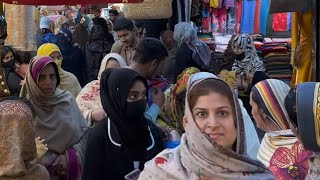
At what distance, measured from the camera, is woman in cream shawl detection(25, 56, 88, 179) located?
4.18 metres

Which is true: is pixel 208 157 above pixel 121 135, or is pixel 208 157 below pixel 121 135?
above

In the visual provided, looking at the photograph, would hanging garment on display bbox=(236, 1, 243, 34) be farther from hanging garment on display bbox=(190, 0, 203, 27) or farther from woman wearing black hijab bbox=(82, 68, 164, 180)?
woman wearing black hijab bbox=(82, 68, 164, 180)

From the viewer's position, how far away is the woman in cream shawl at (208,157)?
2.44 m

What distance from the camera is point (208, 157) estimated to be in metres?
2.45

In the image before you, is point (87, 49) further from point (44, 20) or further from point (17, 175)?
point (17, 175)

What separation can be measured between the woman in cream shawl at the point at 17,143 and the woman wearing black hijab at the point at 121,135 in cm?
→ 31

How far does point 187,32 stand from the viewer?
25.5ft

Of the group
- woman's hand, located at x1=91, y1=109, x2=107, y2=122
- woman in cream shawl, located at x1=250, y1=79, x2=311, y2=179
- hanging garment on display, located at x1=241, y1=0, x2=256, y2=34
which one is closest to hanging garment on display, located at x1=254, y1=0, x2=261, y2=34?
hanging garment on display, located at x1=241, y1=0, x2=256, y2=34

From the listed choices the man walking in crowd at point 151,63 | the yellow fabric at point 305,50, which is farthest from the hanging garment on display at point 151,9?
the yellow fabric at point 305,50

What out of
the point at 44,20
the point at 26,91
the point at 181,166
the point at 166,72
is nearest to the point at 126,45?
the point at 166,72

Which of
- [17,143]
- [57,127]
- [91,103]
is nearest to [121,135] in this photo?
[17,143]

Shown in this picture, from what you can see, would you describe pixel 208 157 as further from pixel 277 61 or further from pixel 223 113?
pixel 277 61

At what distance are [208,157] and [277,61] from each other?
692cm

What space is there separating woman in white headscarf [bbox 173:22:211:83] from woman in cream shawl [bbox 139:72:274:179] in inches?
193
